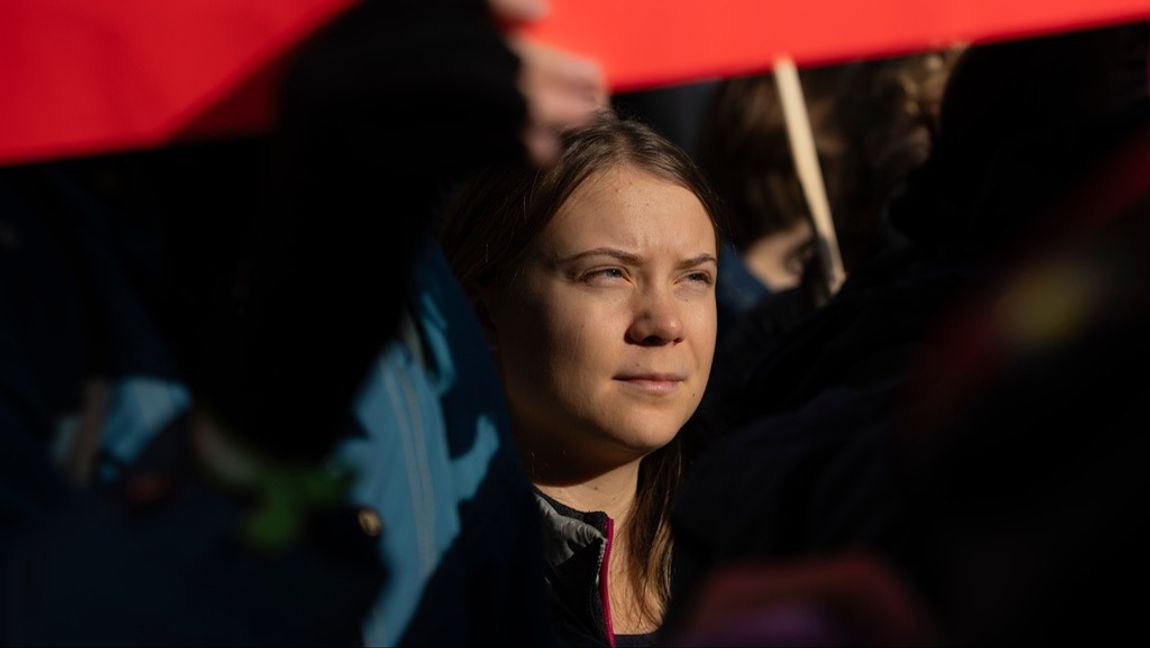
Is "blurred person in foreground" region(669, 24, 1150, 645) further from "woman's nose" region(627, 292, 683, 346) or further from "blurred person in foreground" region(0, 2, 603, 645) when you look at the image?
"woman's nose" region(627, 292, 683, 346)

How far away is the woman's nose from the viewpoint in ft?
6.91

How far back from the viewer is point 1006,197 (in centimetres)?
151

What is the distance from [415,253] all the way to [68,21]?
1.35 ft

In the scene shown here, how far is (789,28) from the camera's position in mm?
1240

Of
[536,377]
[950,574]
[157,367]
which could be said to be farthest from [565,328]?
[950,574]

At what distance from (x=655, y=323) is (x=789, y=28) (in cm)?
90

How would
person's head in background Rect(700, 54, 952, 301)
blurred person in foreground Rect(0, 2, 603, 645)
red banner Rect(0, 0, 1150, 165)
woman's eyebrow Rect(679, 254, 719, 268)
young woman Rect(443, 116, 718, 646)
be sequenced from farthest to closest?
person's head in background Rect(700, 54, 952, 301), woman's eyebrow Rect(679, 254, 719, 268), young woman Rect(443, 116, 718, 646), red banner Rect(0, 0, 1150, 165), blurred person in foreground Rect(0, 2, 603, 645)

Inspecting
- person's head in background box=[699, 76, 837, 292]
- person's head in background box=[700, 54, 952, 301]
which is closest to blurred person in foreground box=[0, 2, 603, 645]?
person's head in background box=[700, 54, 952, 301]

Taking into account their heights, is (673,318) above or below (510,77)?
below

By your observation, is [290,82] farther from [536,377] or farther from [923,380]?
→ [536,377]

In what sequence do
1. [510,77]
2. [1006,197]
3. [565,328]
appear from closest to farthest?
[510,77] < [1006,197] < [565,328]

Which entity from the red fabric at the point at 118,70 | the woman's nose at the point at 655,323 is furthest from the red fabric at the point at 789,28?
Result: the woman's nose at the point at 655,323

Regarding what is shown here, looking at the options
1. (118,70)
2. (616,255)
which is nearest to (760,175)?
(616,255)

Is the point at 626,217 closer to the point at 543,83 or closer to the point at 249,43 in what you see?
the point at 249,43
